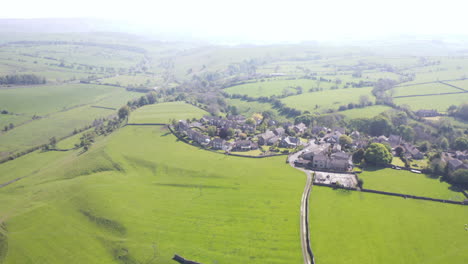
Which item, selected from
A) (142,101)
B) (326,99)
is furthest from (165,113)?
(326,99)

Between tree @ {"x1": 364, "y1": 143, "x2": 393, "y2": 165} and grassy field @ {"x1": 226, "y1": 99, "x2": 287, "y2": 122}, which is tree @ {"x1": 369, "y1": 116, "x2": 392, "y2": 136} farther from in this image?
grassy field @ {"x1": 226, "y1": 99, "x2": 287, "y2": 122}

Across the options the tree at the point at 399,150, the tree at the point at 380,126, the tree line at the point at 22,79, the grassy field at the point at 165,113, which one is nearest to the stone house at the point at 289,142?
the tree at the point at 399,150

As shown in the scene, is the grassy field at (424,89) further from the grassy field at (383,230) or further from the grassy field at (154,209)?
the grassy field at (383,230)

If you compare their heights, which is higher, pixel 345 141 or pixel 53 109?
pixel 345 141

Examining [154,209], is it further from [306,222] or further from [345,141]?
[345,141]

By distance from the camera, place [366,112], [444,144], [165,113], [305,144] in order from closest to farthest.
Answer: [444,144], [305,144], [165,113], [366,112]

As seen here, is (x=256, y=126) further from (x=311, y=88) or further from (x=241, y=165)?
(x=311, y=88)

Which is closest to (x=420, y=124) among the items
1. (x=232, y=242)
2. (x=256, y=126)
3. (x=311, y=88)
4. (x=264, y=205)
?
(x=256, y=126)
